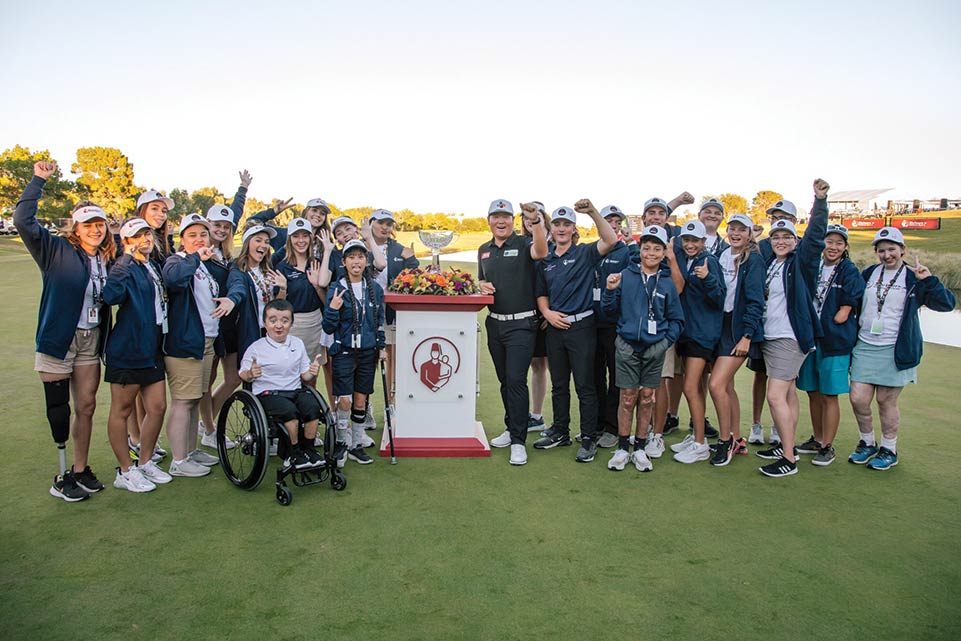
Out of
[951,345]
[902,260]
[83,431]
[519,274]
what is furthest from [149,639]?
[951,345]

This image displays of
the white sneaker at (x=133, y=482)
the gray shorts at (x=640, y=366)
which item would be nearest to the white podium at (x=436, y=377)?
the gray shorts at (x=640, y=366)

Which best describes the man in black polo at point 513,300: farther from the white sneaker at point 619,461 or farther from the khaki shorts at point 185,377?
the khaki shorts at point 185,377

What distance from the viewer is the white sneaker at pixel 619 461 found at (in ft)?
16.1

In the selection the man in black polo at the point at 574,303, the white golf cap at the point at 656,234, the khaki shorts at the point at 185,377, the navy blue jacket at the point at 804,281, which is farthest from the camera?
the man in black polo at the point at 574,303

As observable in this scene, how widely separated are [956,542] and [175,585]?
422cm

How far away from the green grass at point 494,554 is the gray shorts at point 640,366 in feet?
2.12

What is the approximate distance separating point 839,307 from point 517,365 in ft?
8.24

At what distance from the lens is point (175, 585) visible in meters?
3.16

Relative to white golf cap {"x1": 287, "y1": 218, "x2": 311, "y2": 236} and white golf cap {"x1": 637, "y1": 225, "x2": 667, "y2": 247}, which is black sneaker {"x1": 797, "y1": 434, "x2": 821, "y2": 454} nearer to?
white golf cap {"x1": 637, "y1": 225, "x2": 667, "y2": 247}

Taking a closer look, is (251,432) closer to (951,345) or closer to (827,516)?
(827,516)

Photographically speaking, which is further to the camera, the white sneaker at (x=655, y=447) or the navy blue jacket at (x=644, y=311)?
the white sneaker at (x=655, y=447)

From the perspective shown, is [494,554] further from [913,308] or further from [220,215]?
[913,308]

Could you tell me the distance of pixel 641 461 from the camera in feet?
16.2

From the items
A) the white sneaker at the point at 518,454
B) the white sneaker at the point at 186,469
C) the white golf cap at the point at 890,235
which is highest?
the white golf cap at the point at 890,235
